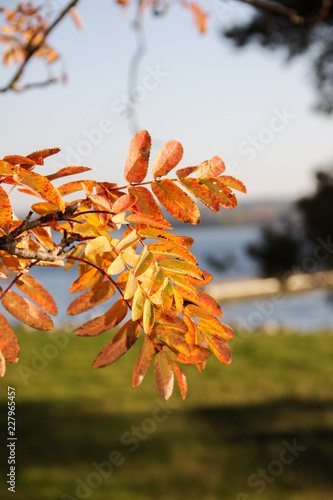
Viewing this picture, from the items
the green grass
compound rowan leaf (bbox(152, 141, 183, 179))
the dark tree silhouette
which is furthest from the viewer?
the dark tree silhouette

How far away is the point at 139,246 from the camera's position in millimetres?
1015

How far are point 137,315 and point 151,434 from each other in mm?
5534

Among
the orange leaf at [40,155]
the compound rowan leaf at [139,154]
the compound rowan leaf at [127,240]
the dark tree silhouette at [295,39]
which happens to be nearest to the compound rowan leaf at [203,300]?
the compound rowan leaf at [127,240]

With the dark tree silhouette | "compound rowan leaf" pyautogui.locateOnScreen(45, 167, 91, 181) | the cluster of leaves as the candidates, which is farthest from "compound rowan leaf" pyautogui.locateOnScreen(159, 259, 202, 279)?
the dark tree silhouette

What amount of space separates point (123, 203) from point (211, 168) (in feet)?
0.55

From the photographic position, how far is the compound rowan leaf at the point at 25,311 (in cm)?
105

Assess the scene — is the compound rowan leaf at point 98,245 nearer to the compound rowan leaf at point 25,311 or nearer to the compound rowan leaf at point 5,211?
the compound rowan leaf at point 5,211

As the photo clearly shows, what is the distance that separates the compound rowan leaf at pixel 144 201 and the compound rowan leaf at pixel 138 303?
14cm

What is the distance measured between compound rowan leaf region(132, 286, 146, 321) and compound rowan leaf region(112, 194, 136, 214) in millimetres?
140

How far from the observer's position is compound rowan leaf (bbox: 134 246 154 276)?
91 centimetres

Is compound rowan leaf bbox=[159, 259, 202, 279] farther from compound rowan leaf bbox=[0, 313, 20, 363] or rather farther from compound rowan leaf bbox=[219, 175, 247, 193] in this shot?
compound rowan leaf bbox=[0, 313, 20, 363]

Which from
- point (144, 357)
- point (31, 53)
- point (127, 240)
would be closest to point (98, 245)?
point (127, 240)

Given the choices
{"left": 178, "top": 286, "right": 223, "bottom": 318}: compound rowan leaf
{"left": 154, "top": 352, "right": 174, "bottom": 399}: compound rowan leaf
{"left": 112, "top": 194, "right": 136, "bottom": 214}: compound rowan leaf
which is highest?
{"left": 112, "top": 194, "right": 136, "bottom": 214}: compound rowan leaf

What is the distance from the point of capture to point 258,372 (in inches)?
326
